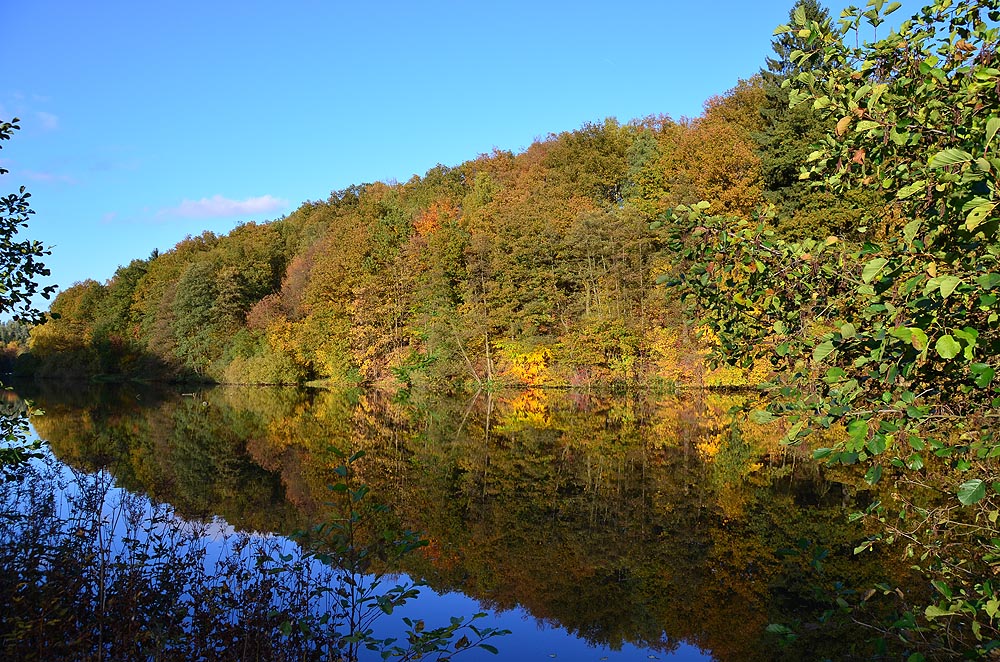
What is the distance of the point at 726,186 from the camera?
38906 millimetres

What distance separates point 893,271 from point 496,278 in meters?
41.5

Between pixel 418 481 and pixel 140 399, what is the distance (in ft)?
97.1

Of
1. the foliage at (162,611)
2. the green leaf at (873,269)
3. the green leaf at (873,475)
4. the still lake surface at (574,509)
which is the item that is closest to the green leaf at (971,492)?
the green leaf at (873,475)

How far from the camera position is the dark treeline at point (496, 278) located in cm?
3869

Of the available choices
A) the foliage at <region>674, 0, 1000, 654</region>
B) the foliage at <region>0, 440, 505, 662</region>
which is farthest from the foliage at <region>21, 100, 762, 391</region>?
the foliage at <region>674, 0, 1000, 654</region>

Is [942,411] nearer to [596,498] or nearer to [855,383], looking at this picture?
[855,383]

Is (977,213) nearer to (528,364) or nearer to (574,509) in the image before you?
(574,509)

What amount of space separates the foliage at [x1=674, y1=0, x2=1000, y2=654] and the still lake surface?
744mm

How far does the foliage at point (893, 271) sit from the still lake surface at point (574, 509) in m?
0.74

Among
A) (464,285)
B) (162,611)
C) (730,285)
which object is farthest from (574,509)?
(464,285)

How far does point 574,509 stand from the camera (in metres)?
11.8

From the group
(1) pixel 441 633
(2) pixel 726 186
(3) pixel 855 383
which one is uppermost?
(2) pixel 726 186

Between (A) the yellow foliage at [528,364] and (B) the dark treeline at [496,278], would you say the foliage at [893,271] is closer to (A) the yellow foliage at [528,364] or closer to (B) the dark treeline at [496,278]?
(B) the dark treeline at [496,278]

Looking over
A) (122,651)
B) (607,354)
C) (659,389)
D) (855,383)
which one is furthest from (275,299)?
(855,383)
